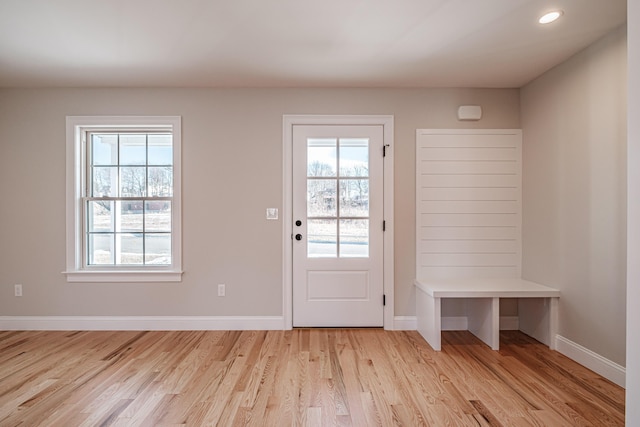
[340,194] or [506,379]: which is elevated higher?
[340,194]

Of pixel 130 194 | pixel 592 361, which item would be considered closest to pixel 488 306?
pixel 592 361

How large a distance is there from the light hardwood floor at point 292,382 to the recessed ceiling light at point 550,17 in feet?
7.95

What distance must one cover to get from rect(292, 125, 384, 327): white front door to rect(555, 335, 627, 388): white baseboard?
5.03ft

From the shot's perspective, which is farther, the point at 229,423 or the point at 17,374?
the point at 17,374

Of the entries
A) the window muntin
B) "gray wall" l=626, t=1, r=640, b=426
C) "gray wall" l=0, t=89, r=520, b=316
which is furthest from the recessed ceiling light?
the window muntin

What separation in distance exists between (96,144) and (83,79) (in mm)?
644

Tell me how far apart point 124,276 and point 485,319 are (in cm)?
348

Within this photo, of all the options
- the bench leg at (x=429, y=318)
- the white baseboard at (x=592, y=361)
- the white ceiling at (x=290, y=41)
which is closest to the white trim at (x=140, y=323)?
the bench leg at (x=429, y=318)

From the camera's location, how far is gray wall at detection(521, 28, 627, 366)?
2.33m

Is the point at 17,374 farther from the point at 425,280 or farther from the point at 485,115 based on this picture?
the point at 485,115

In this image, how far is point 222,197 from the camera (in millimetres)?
3412

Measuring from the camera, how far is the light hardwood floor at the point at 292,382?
76.8 inches

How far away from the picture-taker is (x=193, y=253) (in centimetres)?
342

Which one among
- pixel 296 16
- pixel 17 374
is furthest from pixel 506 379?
pixel 17 374
